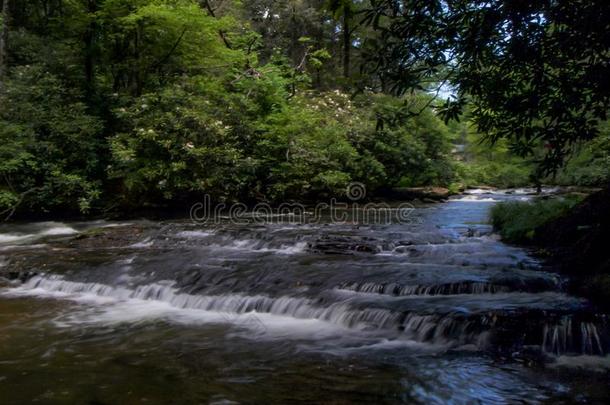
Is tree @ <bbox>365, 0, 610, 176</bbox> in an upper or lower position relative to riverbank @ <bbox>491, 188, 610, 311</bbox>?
upper

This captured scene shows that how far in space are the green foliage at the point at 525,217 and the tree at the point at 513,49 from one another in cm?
584

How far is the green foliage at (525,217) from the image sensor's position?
9.78 meters

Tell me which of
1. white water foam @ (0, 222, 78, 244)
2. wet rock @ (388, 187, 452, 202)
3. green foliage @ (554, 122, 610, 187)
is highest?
green foliage @ (554, 122, 610, 187)

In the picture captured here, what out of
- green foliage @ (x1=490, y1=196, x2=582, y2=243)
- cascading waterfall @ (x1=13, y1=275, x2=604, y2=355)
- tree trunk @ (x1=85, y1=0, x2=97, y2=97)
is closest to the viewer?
cascading waterfall @ (x1=13, y1=275, x2=604, y2=355)

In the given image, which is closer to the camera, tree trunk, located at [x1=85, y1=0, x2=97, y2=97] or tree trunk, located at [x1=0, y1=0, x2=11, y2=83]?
tree trunk, located at [x1=0, y1=0, x2=11, y2=83]

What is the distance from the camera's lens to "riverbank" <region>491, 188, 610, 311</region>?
6.23 meters

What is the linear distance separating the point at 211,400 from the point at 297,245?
627cm

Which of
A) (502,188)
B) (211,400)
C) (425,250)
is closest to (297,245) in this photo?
(425,250)

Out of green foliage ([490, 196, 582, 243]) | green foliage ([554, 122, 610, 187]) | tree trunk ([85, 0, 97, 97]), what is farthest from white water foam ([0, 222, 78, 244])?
green foliage ([554, 122, 610, 187])

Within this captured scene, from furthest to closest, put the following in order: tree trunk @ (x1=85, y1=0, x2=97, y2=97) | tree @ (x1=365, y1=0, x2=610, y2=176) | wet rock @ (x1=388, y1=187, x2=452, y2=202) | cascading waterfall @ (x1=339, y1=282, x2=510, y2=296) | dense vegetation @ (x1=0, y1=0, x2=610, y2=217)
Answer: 1. wet rock @ (x1=388, y1=187, x2=452, y2=202)
2. tree trunk @ (x1=85, y1=0, x2=97, y2=97)
3. dense vegetation @ (x1=0, y1=0, x2=610, y2=217)
4. cascading waterfall @ (x1=339, y1=282, x2=510, y2=296)
5. tree @ (x1=365, y1=0, x2=610, y2=176)

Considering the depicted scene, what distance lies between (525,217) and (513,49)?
7665 millimetres

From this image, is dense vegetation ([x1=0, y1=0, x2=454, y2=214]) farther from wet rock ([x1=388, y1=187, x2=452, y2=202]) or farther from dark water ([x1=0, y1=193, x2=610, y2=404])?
dark water ([x1=0, y1=193, x2=610, y2=404])

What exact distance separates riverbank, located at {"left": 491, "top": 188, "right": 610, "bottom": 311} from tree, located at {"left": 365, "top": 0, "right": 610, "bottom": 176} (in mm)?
2679

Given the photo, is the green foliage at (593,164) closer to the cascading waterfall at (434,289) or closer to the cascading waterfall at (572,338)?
the cascading waterfall at (434,289)
